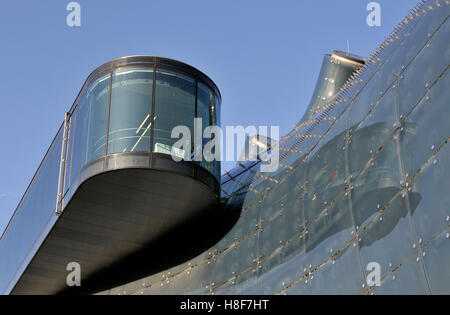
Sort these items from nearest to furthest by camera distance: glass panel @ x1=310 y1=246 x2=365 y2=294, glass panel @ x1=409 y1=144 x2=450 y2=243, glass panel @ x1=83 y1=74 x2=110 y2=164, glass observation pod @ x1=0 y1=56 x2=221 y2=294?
glass panel @ x1=409 y1=144 x2=450 y2=243 → glass panel @ x1=310 y1=246 x2=365 y2=294 → glass observation pod @ x1=0 y1=56 x2=221 y2=294 → glass panel @ x1=83 y1=74 x2=110 y2=164

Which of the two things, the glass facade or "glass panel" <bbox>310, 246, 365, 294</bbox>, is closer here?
the glass facade

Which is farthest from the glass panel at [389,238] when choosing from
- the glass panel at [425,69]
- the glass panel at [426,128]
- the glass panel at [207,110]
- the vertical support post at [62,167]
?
the vertical support post at [62,167]

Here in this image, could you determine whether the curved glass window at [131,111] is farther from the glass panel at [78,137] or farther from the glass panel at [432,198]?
the glass panel at [432,198]

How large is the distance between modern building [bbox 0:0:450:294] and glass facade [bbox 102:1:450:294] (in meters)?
0.03

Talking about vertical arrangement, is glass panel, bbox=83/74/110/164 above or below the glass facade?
above

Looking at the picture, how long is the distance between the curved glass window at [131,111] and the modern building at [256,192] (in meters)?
0.03

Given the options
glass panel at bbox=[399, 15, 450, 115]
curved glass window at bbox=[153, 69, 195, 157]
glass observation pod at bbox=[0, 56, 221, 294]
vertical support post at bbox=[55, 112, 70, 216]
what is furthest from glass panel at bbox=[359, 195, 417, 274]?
vertical support post at bbox=[55, 112, 70, 216]

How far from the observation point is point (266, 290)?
13578mm

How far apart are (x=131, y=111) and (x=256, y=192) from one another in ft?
11.1

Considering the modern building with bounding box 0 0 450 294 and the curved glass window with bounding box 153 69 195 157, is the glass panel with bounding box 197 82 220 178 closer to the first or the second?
the modern building with bounding box 0 0 450 294

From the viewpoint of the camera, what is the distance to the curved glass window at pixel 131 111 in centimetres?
1515

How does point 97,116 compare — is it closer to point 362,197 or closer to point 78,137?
point 78,137

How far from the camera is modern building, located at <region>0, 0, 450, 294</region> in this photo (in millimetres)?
9750

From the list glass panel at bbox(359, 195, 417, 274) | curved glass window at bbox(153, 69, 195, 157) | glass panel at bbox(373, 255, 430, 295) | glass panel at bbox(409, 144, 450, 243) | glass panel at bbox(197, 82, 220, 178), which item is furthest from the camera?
glass panel at bbox(197, 82, 220, 178)
